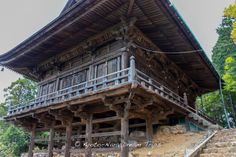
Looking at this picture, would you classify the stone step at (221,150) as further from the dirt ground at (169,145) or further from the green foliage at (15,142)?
the green foliage at (15,142)

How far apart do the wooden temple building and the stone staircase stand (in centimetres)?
238

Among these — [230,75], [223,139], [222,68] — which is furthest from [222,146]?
[222,68]

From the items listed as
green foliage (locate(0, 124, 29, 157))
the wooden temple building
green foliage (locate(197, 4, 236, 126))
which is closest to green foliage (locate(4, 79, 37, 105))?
green foliage (locate(0, 124, 29, 157))

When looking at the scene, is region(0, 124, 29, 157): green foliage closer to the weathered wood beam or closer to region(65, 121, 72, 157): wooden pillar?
region(65, 121, 72, 157): wooden pillar

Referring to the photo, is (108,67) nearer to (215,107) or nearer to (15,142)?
(15,142)

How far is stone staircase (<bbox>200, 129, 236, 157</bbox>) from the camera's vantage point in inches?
298

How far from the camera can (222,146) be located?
8.25 metres

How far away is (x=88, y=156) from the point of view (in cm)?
939

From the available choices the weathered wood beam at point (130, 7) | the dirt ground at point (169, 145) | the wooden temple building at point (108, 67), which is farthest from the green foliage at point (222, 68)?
the weathered wood beam at point (130, 7)

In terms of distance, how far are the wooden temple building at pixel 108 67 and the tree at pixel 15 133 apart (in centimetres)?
517

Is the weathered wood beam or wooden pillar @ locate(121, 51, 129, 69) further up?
the weathered wood beam

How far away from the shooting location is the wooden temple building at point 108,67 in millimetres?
8742

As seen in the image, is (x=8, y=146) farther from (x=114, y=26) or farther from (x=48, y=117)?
(x=114, y=26)

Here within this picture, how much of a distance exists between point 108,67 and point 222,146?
6.20m
